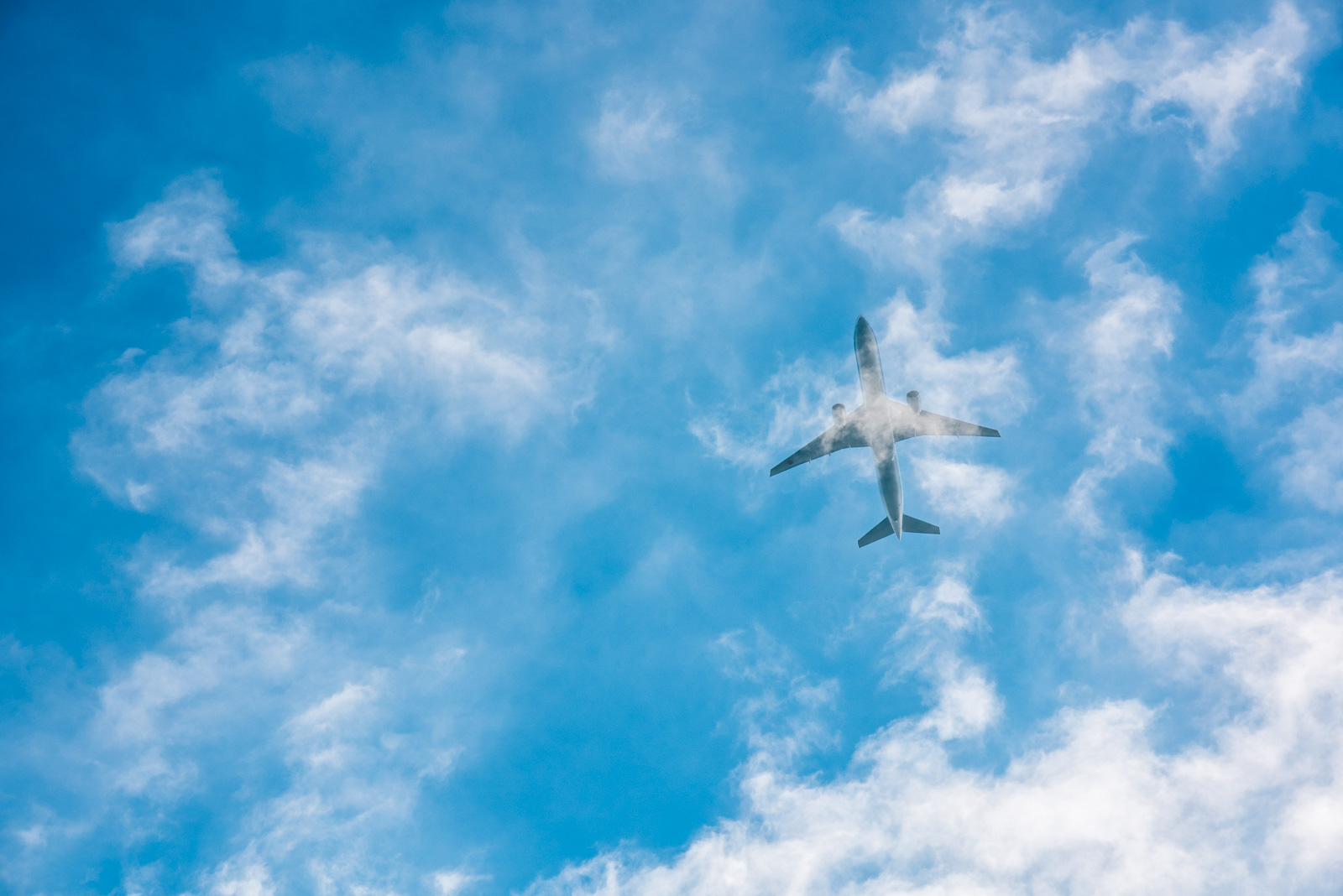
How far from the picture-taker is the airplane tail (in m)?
→ 124

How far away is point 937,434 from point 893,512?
46.2 ft

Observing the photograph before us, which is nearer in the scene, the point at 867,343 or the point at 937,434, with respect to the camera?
the point at 867,343

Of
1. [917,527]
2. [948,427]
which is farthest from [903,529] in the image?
[948,427]

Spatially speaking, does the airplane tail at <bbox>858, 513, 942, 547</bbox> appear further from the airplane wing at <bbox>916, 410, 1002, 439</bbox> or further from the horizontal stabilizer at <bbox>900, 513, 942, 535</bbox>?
the airplane wing at <bbox>916, 410, 1002, 439</bbox>

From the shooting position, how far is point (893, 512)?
116688 millimetres

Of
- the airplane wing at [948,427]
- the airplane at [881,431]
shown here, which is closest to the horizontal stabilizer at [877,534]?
the airplane at [881,431]

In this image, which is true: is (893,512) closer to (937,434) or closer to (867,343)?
(937,434)

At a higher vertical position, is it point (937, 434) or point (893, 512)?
point (937, 434)

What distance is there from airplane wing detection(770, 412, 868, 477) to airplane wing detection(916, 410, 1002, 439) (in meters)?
8.61

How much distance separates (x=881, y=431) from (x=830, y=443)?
883 cm

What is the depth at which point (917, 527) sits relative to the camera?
409 ft

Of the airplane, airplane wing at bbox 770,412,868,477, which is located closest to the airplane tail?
the airplane

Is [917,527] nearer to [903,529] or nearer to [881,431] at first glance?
[903,529]

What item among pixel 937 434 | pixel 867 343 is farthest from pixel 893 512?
pixel 867 343
